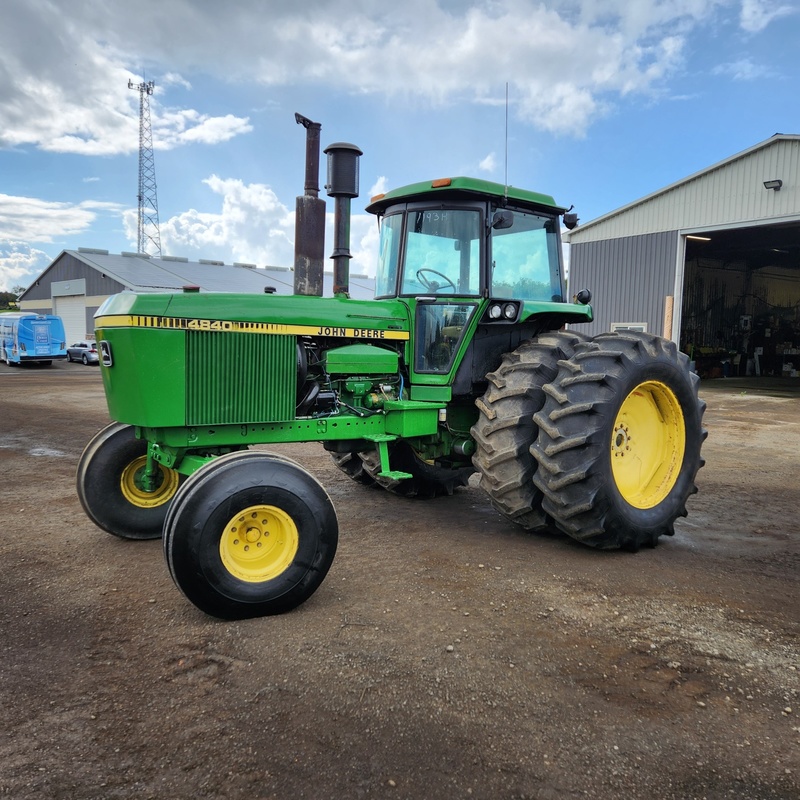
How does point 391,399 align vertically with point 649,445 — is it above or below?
above

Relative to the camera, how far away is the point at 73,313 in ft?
125

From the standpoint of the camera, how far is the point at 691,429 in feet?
16.9

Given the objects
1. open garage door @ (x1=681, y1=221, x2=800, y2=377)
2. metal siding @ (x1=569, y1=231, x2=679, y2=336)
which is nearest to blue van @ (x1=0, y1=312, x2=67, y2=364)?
metal siding @ (x1=569, y1=231, x2=679, y2=336)

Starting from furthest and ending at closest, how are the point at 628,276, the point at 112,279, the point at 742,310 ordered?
1. the point at 112,279
2. the point at 742,310
3. the point at 628,276

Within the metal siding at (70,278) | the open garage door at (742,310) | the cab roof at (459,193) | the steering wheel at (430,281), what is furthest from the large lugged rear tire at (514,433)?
the metal siding at (70,278)

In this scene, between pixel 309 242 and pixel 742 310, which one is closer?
pixel 309 242

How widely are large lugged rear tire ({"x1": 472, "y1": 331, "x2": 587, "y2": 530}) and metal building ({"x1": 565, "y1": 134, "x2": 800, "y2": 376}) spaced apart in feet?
45.3

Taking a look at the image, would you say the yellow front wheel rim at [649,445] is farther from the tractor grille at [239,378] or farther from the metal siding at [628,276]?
the metal siding at [628,276]

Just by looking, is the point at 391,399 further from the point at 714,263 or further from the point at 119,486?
the point at 714,263

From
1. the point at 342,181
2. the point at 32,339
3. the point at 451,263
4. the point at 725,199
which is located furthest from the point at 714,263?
the point at 32,339

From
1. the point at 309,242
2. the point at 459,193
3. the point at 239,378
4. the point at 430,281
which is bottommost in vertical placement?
the point at 239,378

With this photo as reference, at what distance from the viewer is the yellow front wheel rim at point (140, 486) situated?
4809 millimetres

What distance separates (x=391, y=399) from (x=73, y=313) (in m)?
38.1

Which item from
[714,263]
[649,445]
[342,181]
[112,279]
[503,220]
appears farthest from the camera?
[112,279]
